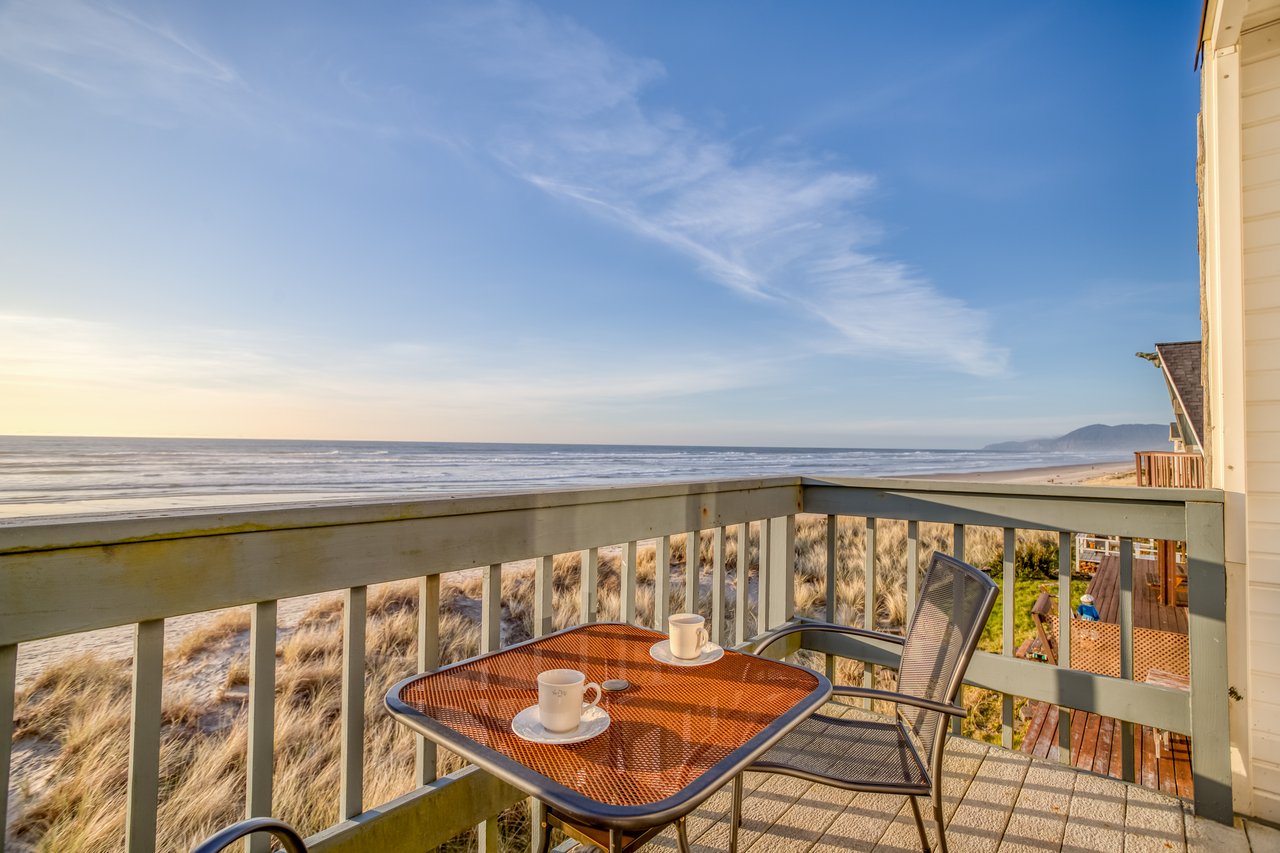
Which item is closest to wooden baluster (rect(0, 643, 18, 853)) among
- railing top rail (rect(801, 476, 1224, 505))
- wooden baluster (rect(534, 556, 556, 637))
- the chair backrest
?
wooden baluster (rect(534, 556, 556, 637))

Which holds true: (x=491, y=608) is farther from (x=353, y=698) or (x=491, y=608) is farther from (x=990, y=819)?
(x=990, y=819)

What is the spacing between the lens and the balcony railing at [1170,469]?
542 cm

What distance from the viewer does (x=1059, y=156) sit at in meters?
8.53

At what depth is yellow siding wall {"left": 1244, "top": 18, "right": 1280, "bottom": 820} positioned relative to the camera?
6.25 feet

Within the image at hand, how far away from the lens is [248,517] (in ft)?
3.49

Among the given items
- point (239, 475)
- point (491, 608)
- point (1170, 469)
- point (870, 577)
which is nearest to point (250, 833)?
point (491, 608)

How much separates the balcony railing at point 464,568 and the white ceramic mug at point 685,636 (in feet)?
1.49

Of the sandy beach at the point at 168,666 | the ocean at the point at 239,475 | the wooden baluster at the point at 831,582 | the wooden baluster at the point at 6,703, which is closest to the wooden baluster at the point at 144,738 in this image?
the wooden baluster at the point at 6,703

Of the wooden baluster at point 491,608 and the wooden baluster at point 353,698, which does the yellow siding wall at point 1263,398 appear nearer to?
the wooden baluster at point 491,608

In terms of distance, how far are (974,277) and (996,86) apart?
857 cm

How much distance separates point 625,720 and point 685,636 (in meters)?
0.35

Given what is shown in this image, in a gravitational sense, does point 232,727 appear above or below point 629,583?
below

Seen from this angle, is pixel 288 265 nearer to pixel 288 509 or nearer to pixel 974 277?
pixel 288 509

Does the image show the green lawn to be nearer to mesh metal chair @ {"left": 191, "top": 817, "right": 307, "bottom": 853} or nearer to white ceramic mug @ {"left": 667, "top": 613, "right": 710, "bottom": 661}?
white ceramic mug @ {"left": 667, "top": 613, "right": 710, "bottom": 661}
